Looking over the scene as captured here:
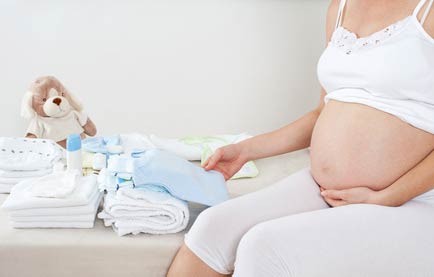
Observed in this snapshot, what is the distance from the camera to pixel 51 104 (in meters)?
2.12

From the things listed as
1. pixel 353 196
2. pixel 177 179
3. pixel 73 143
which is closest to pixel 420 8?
pixel 353 196

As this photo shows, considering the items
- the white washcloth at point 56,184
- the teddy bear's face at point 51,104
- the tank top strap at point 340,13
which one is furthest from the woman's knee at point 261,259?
the teddy bear's face at point 51,104

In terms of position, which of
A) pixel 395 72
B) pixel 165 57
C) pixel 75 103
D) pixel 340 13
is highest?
pixel 340 13

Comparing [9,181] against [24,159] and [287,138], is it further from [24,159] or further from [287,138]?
[287,138]

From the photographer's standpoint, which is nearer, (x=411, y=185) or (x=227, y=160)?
(x=411, y=185)

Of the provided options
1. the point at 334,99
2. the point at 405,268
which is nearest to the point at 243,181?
the point at 334,99

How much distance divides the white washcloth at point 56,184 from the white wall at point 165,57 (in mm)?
996

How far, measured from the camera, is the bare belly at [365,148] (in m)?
1.27

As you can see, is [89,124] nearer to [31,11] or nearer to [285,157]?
[31,11]

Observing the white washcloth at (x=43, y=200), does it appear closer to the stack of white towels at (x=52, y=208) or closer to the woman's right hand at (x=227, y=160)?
the stack of white towels at (x=52, y=208)

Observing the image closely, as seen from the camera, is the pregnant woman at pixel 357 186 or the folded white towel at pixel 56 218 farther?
the folded white towel at pixel 56 218

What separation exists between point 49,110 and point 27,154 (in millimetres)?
390

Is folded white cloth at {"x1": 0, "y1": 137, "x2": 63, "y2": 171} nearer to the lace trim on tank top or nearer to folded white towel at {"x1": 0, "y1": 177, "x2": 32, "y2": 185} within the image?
folded white towel at {"x1": 0, "y1": 177, "x2": 32, "y2": 185}

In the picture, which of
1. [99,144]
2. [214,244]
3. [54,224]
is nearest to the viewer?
[214,244]
